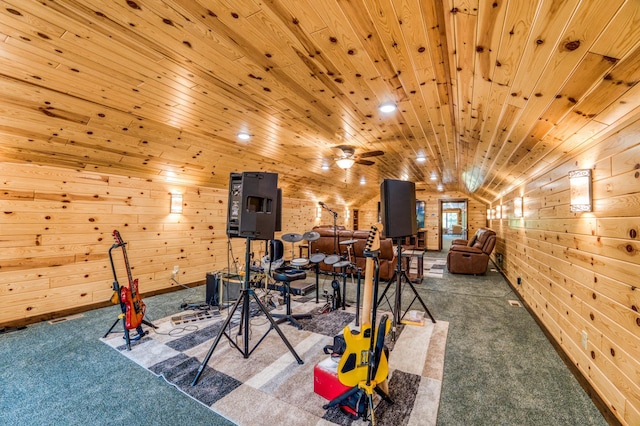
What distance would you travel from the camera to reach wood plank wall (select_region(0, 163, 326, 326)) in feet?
10.1

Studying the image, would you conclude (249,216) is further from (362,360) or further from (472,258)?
(472,258)

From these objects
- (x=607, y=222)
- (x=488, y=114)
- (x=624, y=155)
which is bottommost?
(x=607, y=222)

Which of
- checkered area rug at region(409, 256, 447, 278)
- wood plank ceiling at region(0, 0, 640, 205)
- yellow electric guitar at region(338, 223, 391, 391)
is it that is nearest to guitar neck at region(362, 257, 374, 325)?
yellow electric guitar at region(338, 223, 391, 391)

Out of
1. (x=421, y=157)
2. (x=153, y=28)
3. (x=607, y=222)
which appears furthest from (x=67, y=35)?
(x=421, y=157)

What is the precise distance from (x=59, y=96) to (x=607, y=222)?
423cm

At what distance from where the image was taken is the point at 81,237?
3.60m

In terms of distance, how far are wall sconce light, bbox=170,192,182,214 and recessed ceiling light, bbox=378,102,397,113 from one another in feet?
12.0

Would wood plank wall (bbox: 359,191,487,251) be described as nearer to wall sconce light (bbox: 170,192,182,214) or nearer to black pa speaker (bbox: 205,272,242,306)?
black pa speaker (bbox: 205,272,242,306)

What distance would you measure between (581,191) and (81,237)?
17.5ft

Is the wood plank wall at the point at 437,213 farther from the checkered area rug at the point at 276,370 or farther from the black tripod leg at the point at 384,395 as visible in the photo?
the black tripod leg at the point at 384,395

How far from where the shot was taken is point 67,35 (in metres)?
1.67

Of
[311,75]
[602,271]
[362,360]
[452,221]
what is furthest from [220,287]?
[452,221]

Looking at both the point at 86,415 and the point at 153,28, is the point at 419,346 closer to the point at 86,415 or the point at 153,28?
the point at 86,415

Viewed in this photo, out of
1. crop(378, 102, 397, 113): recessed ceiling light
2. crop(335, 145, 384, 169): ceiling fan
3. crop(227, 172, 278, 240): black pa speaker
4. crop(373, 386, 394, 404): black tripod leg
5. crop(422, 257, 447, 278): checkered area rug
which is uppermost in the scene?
crop(378, 102, 397, 113): recessed ceiling light
